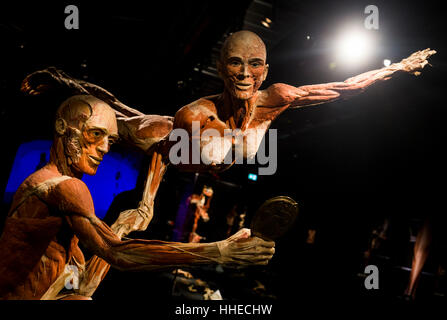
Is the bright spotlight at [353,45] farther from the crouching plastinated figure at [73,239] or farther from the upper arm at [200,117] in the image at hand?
the crouching plastinated figure at [73,239]

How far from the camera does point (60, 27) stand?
2.17 metres

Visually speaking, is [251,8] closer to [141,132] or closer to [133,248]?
[141,132]

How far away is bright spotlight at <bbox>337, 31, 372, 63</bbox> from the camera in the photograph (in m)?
2.38

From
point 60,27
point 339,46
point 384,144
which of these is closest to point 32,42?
point 60,27

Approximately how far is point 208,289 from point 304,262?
1577mm

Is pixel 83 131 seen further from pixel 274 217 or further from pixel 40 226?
pixel 274 217

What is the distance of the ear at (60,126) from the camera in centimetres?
132

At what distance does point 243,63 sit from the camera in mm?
1390

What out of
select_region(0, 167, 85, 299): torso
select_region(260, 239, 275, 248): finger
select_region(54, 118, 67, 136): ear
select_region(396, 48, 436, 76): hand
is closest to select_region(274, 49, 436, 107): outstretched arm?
select_region(396, 48, 436, 76): hand

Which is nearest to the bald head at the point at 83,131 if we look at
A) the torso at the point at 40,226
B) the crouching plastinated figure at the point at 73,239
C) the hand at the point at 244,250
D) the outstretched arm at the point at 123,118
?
the crouching plastinated figure at the point at 73,239

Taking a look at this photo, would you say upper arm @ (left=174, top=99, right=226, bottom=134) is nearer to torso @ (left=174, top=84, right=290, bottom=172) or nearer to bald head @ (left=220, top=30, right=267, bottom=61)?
torso @ (left=174, top=84, right=290, bottom=172)

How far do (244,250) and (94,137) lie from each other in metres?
0.78

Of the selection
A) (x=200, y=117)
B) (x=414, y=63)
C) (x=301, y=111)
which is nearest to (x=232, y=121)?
(x=200, y=117)
